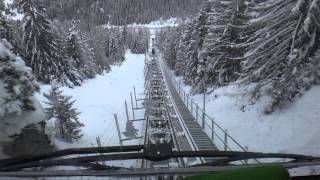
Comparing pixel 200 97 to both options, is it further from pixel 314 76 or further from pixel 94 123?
pixel 314 76

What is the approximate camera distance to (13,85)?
10.2m

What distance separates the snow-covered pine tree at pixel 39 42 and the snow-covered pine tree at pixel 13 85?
1421 inches

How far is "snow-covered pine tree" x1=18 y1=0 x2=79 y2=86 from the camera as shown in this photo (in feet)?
154

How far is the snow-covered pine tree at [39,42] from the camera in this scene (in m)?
47.0

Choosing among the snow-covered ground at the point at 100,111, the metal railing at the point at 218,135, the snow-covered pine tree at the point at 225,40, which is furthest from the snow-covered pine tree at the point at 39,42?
the metal railing at the point at 218,135

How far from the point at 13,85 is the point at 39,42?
38815 mm

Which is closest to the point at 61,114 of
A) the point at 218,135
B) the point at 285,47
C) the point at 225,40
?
the point at 218,135

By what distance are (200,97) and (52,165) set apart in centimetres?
3942

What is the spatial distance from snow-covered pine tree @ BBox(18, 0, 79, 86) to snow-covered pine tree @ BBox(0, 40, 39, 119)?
36.1 metres

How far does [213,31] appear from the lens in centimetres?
3800

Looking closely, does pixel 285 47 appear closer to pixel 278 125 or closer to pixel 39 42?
pixel 278 125

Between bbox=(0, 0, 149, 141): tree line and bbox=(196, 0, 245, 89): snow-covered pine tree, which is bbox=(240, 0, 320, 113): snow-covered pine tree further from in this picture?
bbox=(196, 0, 245, 89): snow-covered pine tree

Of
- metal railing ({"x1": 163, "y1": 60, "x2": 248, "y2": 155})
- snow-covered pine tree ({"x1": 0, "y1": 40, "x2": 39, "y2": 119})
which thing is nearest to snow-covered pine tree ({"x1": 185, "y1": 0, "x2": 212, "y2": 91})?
metal railing ({"x1": 163, "y1": 60, "x2": 248, "y2": 155})

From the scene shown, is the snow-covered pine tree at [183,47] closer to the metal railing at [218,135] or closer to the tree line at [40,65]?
the tree line at [40,65]
